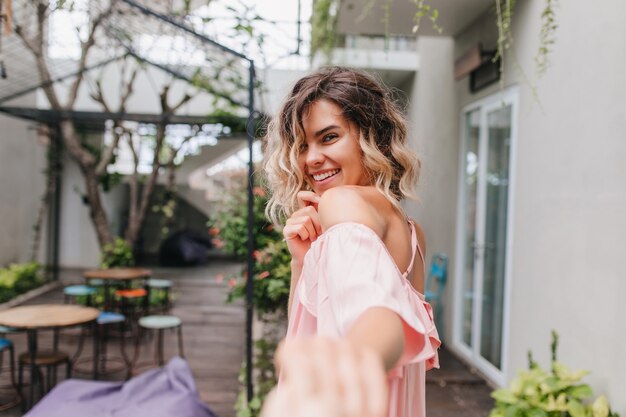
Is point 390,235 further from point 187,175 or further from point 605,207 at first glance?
point 187,175

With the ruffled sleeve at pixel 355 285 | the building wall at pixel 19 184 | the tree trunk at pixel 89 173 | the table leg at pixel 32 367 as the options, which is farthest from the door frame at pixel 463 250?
Result: the building wall at pixel 19 184

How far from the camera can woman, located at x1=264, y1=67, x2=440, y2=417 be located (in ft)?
2.07

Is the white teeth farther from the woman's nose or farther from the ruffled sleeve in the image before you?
the ruffled sleeve

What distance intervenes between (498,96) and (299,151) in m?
3.57

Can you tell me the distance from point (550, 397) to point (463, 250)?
2.44 m

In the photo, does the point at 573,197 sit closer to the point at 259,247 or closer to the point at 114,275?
the point at 259,247

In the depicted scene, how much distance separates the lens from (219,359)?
5277 millimetres

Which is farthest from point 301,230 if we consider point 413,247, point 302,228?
point 413,247

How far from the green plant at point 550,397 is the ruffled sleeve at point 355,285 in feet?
7.11

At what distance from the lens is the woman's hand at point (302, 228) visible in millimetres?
1033

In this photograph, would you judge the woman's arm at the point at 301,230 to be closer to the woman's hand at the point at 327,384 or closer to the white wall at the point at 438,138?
the woman's hand at the point at 327,384

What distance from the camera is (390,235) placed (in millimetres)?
957

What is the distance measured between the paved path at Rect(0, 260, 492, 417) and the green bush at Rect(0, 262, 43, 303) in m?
0.25

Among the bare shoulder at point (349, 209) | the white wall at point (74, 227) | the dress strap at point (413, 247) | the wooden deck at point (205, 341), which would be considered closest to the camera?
the bare shoulder at point (349, 209)
